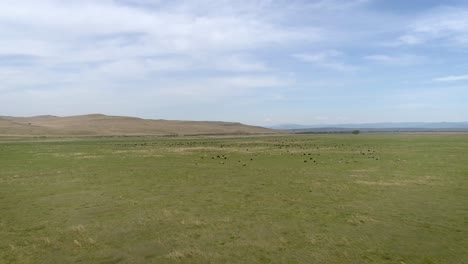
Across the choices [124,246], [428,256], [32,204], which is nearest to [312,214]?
[428,256]

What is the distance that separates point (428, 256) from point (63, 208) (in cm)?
1338

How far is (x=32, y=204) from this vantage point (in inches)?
680

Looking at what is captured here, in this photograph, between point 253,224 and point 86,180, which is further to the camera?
point 86,180

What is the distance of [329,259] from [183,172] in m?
19.4

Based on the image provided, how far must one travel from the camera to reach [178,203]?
17344 millimetres

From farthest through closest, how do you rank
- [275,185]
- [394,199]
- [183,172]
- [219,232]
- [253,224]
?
[183,172]
[275,185]
[394,199]
[253,224]
[219,232]

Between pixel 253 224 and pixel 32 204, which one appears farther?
pixel 32 204

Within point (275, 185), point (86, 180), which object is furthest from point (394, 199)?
point (86, 180)

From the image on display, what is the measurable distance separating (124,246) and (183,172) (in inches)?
680

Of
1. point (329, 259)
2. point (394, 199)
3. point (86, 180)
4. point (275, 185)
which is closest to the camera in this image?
point (329, 259)

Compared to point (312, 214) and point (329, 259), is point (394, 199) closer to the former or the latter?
point (312, 214)

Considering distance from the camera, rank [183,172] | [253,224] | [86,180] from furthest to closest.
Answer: [183,172]
[86,180]
[253,224]

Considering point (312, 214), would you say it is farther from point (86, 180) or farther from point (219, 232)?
point (86, 180)

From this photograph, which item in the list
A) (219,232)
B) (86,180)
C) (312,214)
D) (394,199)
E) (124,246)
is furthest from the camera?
(86,180)
